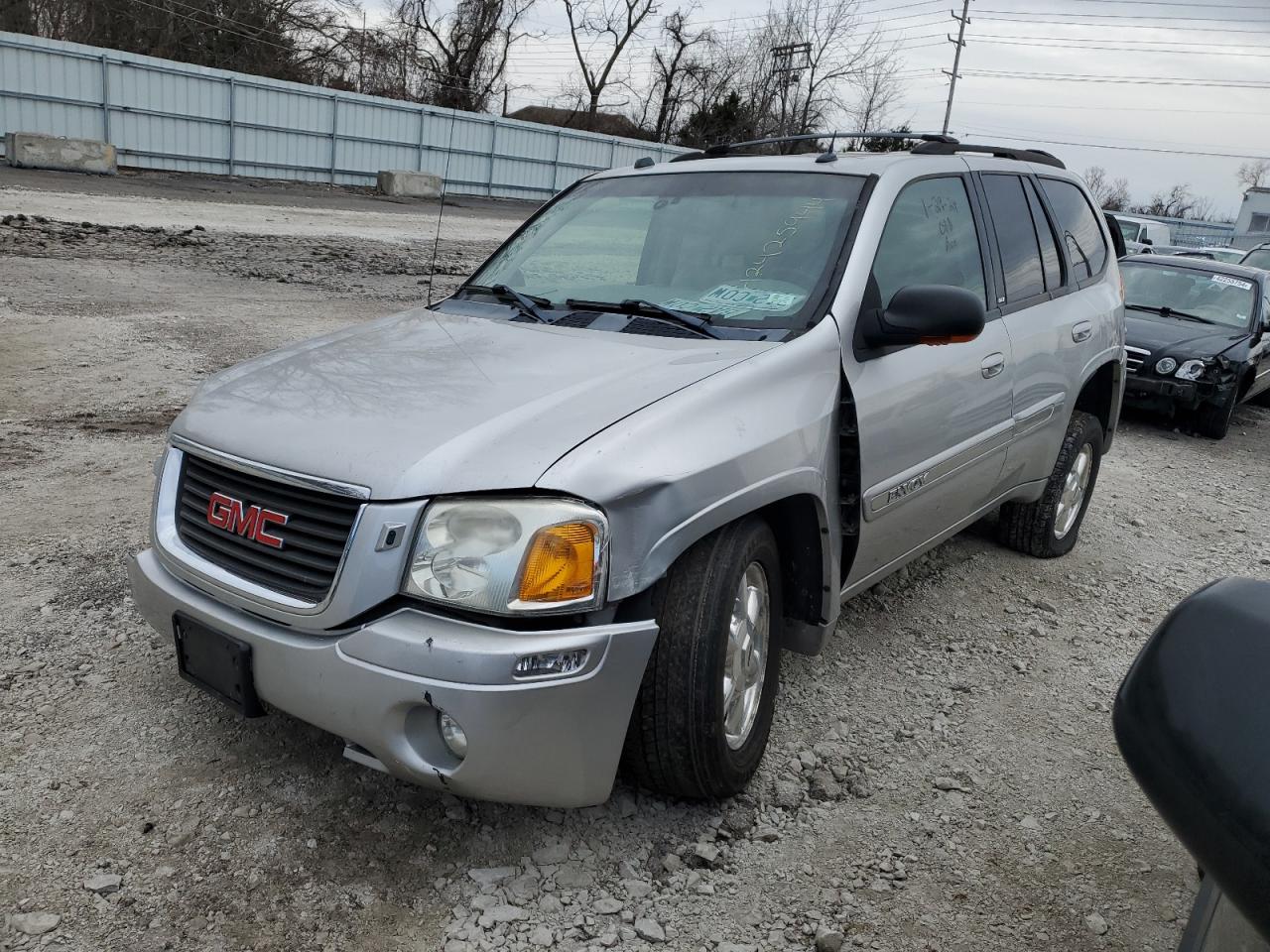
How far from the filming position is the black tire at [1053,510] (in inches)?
193

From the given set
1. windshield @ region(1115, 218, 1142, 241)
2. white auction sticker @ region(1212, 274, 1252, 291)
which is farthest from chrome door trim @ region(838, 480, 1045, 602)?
windshield @ region(1115, 218, 1142, 241)

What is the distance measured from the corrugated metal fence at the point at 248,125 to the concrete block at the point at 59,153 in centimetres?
130

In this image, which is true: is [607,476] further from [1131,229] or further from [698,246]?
[1131,229]

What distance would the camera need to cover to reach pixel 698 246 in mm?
3617

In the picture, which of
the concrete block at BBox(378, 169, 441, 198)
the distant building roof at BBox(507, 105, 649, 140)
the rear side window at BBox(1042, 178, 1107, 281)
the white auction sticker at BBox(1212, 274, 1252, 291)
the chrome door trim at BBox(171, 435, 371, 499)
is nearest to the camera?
the chrome door trim at BBox(171, 435, 371, 499)

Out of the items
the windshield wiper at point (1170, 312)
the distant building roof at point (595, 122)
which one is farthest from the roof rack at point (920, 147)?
the distant building roof at point (595, 122)

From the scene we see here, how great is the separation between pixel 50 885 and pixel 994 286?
365 cm

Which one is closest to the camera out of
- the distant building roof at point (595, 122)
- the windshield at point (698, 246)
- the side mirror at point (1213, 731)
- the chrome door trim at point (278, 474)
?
the side mirror at point (1213, 731)

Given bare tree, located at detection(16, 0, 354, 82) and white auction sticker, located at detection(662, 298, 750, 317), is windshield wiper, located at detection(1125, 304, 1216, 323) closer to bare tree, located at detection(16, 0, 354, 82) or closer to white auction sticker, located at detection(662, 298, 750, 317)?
white auction sticker, located at detection(662, 298, 750, 317)

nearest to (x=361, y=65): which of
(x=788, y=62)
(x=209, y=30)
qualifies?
(x=209, y=30)

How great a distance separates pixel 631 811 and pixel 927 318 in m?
1.67

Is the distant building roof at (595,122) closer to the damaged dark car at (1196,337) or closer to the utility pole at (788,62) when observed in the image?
the utility pole at (788,62)

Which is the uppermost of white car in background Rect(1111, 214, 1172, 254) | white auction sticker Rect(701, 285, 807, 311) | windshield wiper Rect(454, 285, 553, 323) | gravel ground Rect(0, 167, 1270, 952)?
white car in background Rect(1111, 214, 1172, 254)

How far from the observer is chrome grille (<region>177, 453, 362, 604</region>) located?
240 cm
